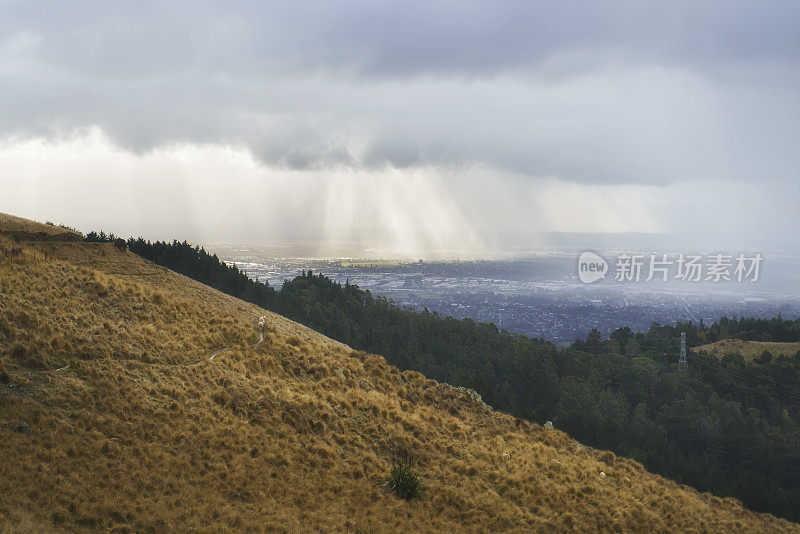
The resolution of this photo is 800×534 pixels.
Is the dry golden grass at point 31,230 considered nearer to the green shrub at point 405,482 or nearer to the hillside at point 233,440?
the hillside at point 233,440

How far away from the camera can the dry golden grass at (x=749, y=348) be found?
286ft

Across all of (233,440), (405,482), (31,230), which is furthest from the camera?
(31,230)

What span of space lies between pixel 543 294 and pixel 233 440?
17470 cm

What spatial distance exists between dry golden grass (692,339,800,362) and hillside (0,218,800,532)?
80119mm

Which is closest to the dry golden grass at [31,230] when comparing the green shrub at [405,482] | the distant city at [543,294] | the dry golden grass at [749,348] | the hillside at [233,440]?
the hillside at [233,440]

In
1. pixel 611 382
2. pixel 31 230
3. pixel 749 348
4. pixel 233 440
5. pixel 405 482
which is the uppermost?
pixel 31 230

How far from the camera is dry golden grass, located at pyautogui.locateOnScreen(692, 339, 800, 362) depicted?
87.1 metres

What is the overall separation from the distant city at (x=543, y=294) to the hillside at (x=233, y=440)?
90.6 metres

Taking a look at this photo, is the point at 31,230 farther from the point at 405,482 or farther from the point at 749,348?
the point at 749,348

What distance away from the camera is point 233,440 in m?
14.6

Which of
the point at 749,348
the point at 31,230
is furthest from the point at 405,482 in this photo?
the point at 749,348

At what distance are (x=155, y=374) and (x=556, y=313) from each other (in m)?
153

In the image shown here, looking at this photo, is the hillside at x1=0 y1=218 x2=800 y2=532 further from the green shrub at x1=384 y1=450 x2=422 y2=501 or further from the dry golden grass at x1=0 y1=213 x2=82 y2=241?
the dry golden grass at x1=0 y1=213 x2=82 y2=241

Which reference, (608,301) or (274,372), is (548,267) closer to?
(608,301)
